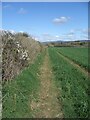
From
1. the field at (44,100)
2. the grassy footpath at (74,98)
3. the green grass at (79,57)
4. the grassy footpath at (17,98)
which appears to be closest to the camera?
the grassy footpath at (17,98)

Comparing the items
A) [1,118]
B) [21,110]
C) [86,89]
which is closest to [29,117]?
[21,110]

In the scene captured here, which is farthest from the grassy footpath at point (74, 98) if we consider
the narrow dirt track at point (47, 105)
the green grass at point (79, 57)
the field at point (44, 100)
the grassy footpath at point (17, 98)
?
the green grass at point (79, 57)

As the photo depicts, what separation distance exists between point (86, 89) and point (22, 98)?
4635mm

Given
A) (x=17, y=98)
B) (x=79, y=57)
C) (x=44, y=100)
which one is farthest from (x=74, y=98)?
(x=79, y=57)

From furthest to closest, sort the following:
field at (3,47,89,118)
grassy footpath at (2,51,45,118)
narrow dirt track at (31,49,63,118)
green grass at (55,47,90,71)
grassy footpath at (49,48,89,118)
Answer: green grass at (55,47,90,71)
narrow dirt track at (31,49,63,118)
grassy footpath at (49,48,89,118)
field at (3,47,89,118)
grassy footpath at (2,51,45,118)

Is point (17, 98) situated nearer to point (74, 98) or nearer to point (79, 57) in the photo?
point (74, 98)

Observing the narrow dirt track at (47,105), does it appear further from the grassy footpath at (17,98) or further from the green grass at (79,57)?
the green grass at (79,57)

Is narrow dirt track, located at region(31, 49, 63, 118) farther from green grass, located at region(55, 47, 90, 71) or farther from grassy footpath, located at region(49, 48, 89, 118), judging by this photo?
green grass, located at region(55, 47, 90, 71)

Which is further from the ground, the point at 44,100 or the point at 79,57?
the point at 79,57

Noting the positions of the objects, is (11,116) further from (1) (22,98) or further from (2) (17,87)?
(2) (17,87)

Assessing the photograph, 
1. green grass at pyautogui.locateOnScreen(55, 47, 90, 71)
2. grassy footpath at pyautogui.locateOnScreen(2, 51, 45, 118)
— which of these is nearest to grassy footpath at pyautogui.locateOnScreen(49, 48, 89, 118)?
grassy footpath at pyautogui.locateOnScreen(2, 51, 45, 118)

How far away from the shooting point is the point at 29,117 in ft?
36.4

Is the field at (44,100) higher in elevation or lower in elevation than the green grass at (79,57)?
lower

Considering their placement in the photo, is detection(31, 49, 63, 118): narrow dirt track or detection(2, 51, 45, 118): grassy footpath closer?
detection(2, 51, 45, 118): grassy footpath
